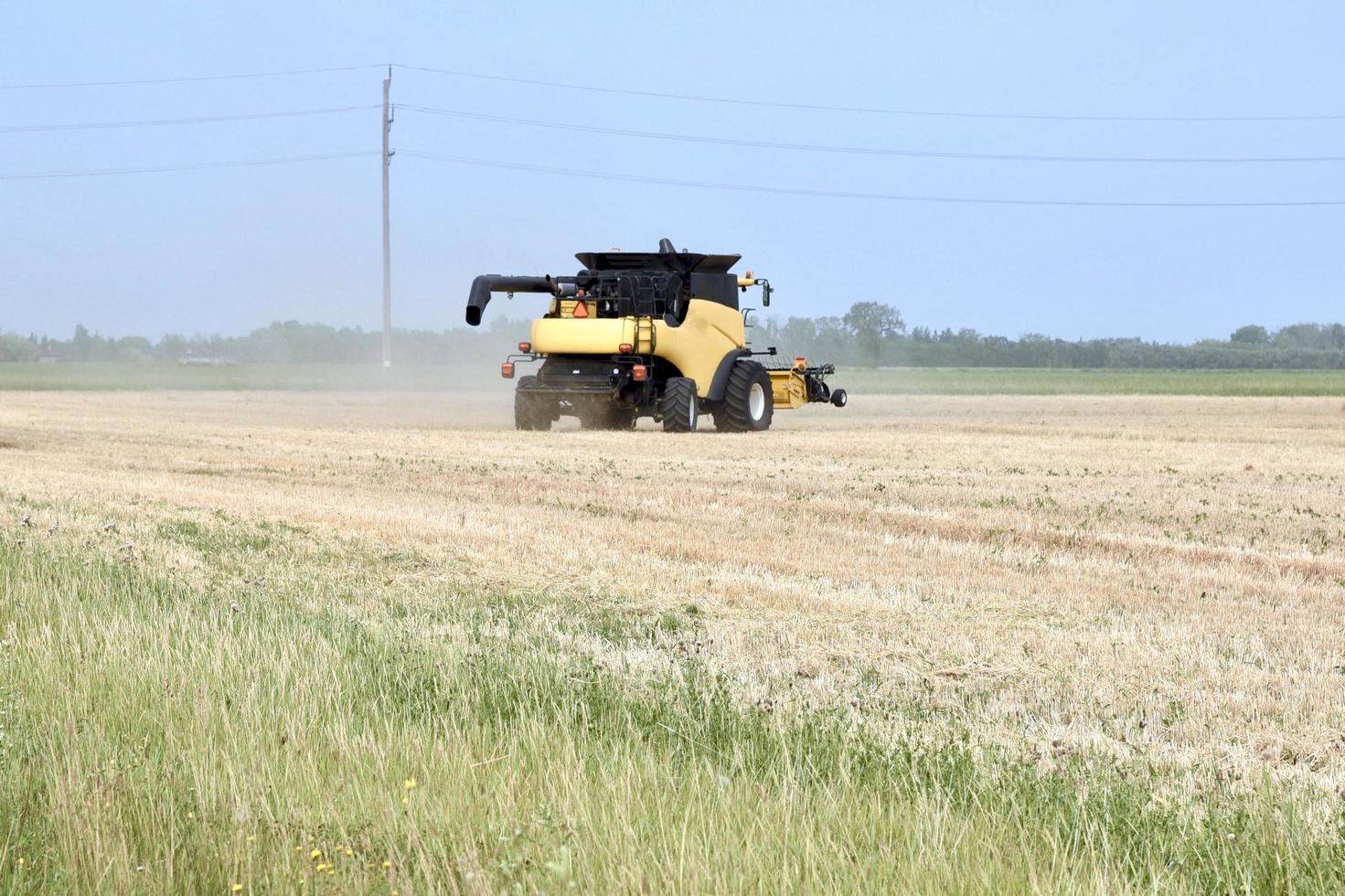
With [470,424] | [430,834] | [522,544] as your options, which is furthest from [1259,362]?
[430,834]

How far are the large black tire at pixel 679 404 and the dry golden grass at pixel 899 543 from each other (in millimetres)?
1048

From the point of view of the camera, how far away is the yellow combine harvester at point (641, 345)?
22.0 m

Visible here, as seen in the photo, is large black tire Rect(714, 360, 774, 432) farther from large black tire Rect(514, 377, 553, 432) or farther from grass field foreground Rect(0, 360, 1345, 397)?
grass field foreground Rect(0, 360, 1345, 397)

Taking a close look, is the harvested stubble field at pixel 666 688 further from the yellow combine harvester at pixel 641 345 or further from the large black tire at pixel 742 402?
the large black tire at pixel 742 402

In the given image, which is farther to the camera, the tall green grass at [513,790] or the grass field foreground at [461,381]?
the grass field foreground at [461,381]

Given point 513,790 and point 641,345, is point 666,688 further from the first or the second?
point 641,345

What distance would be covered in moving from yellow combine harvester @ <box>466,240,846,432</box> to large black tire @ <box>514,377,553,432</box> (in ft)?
0.05

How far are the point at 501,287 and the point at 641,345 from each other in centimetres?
310

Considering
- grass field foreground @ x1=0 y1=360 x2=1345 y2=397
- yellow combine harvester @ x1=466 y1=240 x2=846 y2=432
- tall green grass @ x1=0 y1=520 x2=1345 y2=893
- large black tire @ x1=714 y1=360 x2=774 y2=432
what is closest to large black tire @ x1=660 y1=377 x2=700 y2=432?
yellow combine harvester @ x1=466 y1=240 x2=846 y2=432

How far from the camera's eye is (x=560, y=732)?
472 centimetres

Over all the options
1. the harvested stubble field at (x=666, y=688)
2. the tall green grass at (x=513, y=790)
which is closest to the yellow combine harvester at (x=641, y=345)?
the harvested stubble field at (x=666, y=688)

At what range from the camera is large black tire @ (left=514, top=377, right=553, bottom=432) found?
2321 centimetres

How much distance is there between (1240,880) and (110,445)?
18.5 meters

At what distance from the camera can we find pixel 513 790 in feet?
12.8
